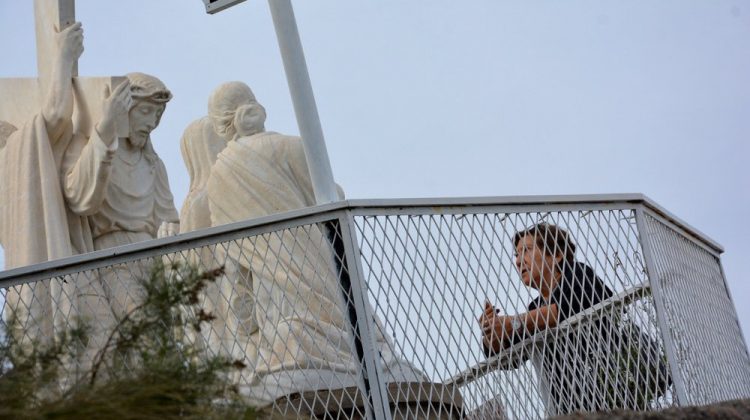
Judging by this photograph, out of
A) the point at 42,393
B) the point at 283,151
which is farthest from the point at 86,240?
the point at 42,393

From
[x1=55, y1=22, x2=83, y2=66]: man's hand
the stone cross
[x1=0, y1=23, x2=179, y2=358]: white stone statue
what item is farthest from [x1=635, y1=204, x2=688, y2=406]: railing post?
[x1=55, y1=22, x2=83, y2=66]: man's hand

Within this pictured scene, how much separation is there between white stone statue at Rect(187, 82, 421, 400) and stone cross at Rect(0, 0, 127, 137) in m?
0.81

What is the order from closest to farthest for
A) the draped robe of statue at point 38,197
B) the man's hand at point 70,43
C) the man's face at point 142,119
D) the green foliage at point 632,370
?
the green foliage at point 632,370 → the draped robe of statue at point 38,197 → the man's hand at point 70,43 → the man's face at point 142,119

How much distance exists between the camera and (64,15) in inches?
530

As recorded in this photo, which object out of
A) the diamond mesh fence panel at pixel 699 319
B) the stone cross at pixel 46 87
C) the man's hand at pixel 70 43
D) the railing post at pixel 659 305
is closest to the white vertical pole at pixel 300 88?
the railing post at pixel 659 305

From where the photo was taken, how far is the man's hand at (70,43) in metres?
13.4

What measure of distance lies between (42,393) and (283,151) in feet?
19.4

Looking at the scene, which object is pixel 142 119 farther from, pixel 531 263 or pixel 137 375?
pixel 137 375

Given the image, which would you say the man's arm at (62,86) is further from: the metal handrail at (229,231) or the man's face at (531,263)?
the man's face at (531,263)

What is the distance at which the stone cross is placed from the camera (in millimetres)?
13305

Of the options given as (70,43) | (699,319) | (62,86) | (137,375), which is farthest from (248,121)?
(137,375)

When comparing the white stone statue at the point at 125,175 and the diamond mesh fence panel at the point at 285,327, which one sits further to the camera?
the white stone statue at the point at 125,175

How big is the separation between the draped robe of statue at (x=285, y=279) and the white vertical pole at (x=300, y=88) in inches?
13.4

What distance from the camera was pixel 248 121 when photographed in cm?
1222
